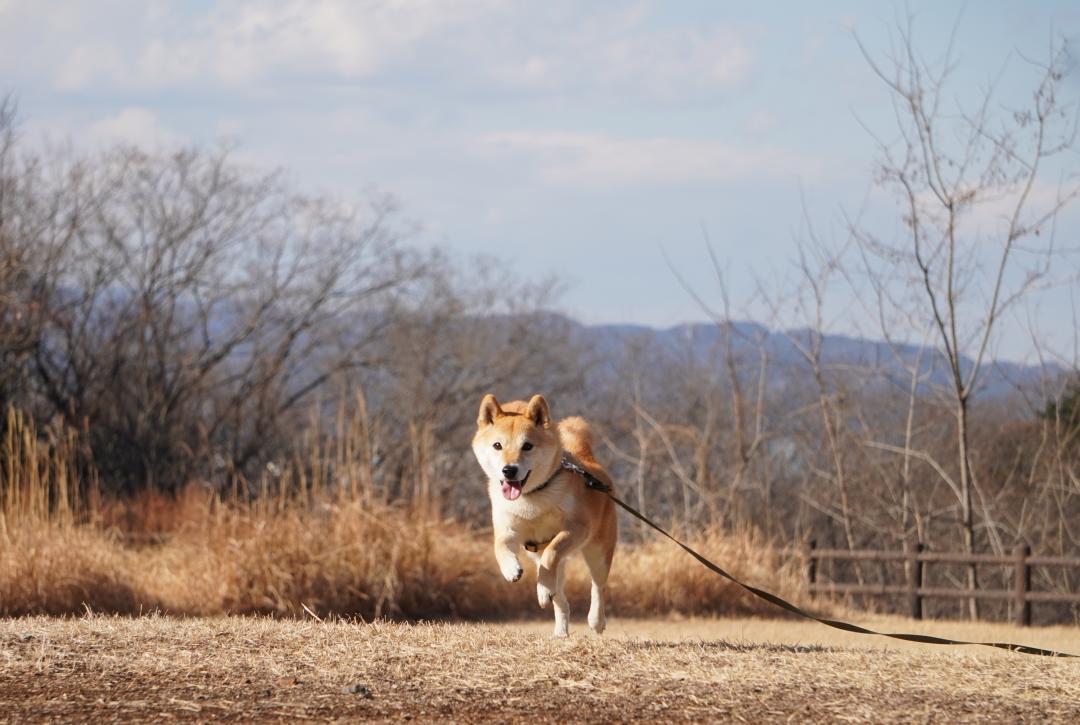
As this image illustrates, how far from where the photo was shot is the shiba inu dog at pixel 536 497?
275 inches

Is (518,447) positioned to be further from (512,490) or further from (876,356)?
(876,356)

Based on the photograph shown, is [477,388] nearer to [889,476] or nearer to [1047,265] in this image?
[889,476]

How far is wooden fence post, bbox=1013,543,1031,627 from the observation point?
1631cm

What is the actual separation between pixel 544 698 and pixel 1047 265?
47.1 ft

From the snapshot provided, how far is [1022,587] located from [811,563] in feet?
8.87

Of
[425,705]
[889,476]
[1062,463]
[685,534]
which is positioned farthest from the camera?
[889,476]

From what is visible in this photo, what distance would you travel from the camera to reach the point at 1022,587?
53.8ft

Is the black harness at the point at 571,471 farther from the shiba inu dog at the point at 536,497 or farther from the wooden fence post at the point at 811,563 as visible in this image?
the wooden fence post at the point at 811,563

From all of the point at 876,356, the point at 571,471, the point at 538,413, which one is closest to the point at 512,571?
the point at 571,471

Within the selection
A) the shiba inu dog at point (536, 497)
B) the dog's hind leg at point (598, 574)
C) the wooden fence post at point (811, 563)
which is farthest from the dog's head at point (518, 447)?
the wooden fence post at point (811, 563)

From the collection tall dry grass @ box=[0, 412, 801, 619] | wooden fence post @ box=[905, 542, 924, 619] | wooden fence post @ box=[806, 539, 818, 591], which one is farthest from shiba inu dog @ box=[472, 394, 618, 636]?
wooden fence post @ box=[905, 542, 924, 619]

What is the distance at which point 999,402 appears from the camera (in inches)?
1127

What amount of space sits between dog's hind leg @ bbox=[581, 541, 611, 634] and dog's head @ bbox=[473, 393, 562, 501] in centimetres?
70

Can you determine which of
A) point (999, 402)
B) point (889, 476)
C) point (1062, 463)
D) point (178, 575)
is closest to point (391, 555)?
point (178, 575)
